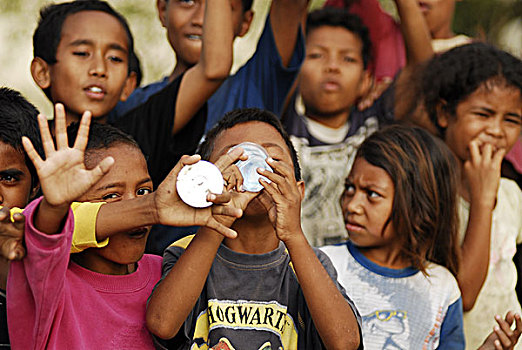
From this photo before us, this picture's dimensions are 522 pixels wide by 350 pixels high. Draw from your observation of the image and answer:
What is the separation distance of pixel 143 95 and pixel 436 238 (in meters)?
1.57

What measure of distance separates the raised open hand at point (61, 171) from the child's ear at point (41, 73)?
4.58ft

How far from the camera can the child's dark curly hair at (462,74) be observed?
142 inches

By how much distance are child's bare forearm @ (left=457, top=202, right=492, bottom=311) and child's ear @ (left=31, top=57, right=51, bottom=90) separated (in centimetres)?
200

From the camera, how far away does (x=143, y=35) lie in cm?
660

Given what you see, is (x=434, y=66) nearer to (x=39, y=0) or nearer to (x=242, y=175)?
(x=242, y=175)

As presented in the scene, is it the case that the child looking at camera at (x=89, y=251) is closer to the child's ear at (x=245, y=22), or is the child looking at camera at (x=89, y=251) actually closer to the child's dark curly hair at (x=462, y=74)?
the child's ear at (x=245, y=22)

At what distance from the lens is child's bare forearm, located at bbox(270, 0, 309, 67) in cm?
333

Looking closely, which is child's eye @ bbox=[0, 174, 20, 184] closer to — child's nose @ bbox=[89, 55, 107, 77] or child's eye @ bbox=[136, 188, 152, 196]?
child's eye @ bbox=[136, 188, 152, 196]

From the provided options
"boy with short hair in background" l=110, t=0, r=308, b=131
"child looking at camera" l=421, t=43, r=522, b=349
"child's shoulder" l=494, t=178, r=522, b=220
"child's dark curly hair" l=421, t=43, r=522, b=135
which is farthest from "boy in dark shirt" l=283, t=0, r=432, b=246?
"child's shoulder" l=494, t=178, r=522, b=220

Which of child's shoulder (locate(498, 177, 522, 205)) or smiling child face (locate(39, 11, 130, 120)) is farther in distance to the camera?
child's shoulder (locate(498, 177, 522, 205))

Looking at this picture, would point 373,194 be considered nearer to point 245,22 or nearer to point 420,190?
point 420,190

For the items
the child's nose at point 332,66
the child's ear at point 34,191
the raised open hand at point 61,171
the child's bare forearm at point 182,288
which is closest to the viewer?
the raised open hand at point 61,171

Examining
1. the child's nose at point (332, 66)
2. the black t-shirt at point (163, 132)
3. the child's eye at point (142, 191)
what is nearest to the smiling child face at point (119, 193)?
the child's eye at point (142, 191)

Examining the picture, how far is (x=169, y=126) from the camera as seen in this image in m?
2.96
